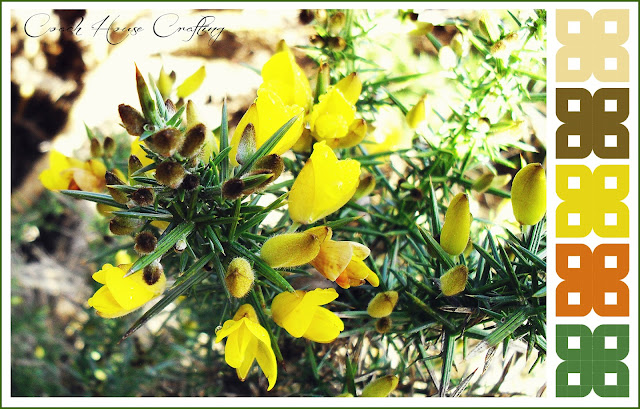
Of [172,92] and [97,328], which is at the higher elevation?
[172,92]

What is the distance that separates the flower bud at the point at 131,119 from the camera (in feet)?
1.48

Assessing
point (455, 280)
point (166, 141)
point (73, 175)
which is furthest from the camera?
point (73, 175)

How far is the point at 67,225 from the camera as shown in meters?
1.56

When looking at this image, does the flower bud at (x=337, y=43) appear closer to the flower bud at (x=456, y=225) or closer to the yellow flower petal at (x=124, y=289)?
the flower bud at (x=456, y=225)

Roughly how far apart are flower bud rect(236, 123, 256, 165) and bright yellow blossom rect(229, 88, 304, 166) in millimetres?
19

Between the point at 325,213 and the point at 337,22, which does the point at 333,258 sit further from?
the point at 337,22

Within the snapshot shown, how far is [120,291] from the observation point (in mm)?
480

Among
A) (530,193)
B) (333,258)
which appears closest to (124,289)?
(333,258)

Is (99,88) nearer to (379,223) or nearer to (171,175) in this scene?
(379,223)

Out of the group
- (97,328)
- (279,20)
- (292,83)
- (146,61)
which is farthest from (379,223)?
(146,61)

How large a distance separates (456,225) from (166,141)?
0.32m

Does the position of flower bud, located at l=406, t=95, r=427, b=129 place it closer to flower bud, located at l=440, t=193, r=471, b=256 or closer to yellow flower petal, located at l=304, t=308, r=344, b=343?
flower bud, located at l=440, t=193, r=471, b=256

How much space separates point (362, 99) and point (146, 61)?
1031 millimetres

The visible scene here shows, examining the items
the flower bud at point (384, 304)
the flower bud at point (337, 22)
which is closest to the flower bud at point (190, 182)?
the flower bud at point (384, 304)
